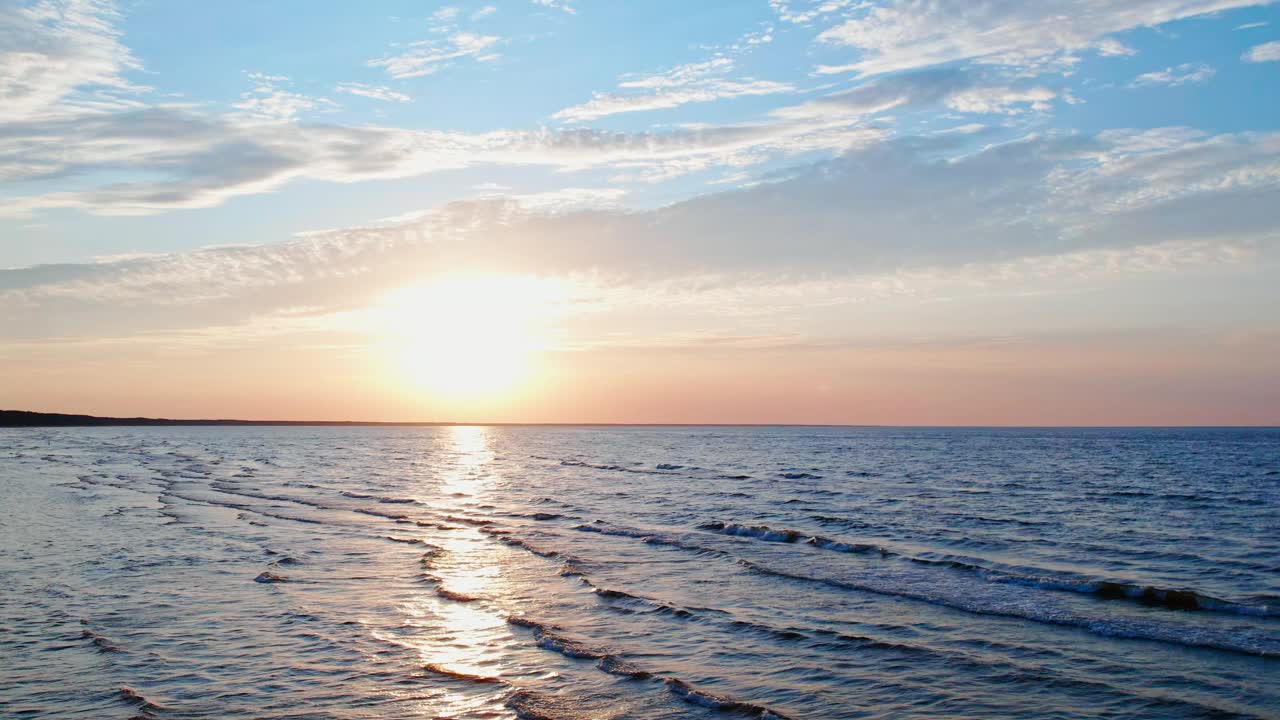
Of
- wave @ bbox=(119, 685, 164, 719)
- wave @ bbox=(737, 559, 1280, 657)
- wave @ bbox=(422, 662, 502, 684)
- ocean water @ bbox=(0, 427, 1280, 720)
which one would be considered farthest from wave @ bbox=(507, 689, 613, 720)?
wave @ bbox=(737, 559, 1280, 657)

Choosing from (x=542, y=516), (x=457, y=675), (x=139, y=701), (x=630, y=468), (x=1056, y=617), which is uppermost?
(x=139, y=701)

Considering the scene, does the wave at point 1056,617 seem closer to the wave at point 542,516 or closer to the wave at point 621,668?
the wave at point 621,668

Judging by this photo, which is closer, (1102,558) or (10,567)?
(10,567)

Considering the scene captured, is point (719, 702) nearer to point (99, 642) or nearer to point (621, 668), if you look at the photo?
point (621, 668)

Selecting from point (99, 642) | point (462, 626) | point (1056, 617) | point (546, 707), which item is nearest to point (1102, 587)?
point (1056, 617)

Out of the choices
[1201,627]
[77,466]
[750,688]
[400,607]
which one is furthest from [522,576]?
[77,466]

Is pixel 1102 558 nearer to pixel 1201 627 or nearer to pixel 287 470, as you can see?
pixel 1201 627

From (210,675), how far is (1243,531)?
1367 inches

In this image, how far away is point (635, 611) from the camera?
19406mm

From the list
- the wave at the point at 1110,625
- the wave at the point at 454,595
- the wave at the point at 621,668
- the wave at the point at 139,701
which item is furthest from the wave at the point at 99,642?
the wave at the point at 1110,625

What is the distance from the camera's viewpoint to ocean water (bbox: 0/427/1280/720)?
13.5 m

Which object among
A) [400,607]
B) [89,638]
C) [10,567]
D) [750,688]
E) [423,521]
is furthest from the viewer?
[423,521]

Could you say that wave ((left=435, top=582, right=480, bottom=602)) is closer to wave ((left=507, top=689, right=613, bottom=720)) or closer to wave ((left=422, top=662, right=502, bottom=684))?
wave ((left=422, top=662, right=502, bottom=684))

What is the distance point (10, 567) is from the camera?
23281 mm
